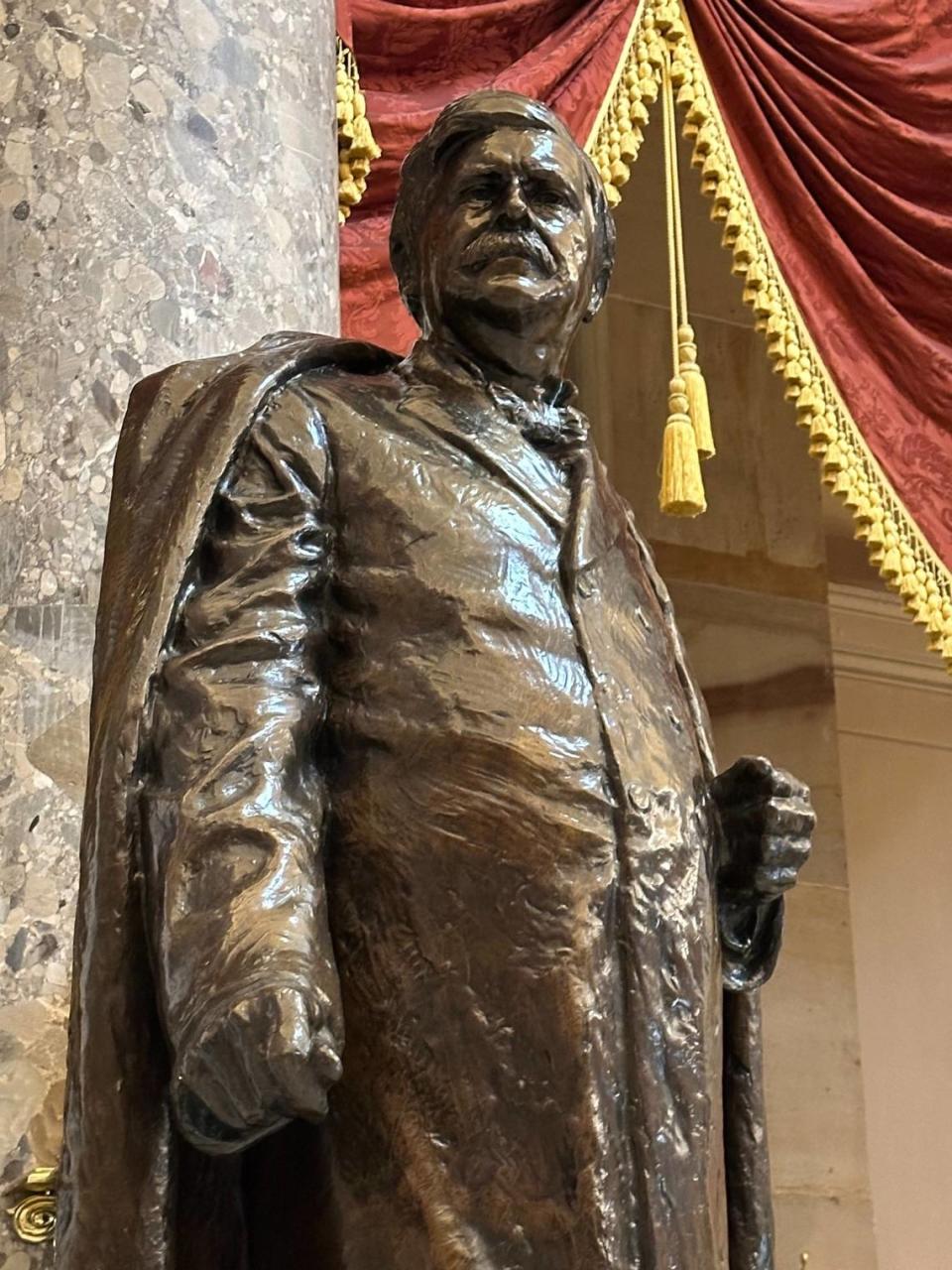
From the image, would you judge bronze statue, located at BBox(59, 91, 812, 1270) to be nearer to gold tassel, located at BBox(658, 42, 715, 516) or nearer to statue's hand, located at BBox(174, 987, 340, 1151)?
statue's hand, located at BBox(174, 987, 340, 1151)

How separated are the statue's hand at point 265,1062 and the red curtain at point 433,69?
1.23 m

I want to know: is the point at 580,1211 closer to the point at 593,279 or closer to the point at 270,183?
the point at 593,279

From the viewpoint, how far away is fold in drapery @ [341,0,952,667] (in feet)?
8.19

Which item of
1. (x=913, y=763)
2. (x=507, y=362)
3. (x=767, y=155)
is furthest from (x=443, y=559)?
(x=913, y=763)

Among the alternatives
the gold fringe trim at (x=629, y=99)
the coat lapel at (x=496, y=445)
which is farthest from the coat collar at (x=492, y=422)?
the gold fringe trim at (x=629, y=99)

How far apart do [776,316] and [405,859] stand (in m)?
1.59

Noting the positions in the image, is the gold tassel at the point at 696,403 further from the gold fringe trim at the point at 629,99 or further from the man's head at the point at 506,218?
the man's head at the point at 506,218

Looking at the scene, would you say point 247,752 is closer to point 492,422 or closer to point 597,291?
point 492,422

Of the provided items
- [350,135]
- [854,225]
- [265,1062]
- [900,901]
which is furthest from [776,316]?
[265,1062]

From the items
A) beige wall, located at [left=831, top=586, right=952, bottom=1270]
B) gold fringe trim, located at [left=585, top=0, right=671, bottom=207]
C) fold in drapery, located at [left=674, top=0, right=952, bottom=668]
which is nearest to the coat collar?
gold fringe trim, located at [left=585, top=0, right=671, bottom=207]

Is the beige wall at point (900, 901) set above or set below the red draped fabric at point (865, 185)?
below

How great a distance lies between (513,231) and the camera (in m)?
1.31

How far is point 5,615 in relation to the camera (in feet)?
5.32

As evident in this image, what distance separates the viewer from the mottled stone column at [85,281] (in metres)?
1.55
